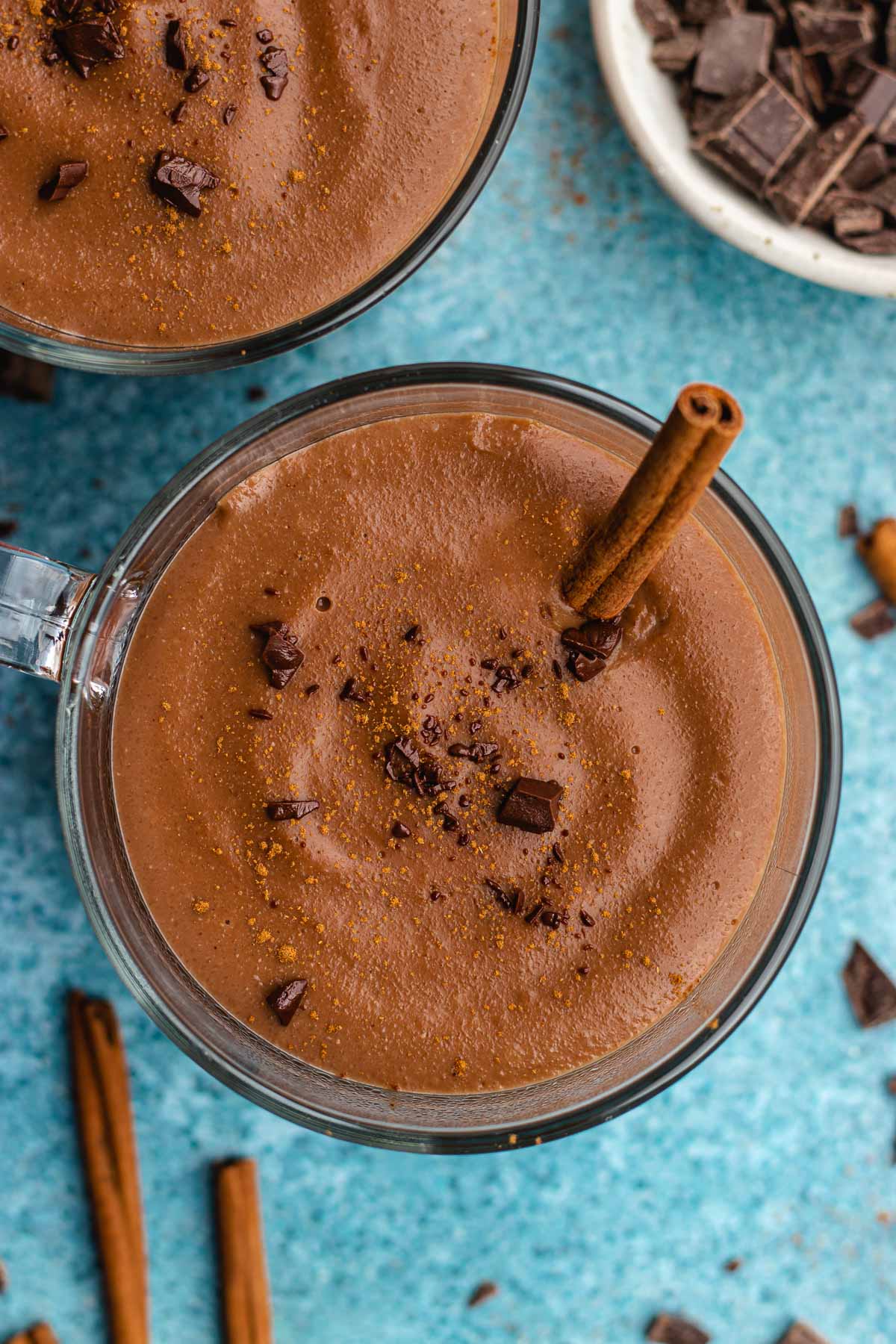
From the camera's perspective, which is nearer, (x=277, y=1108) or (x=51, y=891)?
(x=277, y=1108)

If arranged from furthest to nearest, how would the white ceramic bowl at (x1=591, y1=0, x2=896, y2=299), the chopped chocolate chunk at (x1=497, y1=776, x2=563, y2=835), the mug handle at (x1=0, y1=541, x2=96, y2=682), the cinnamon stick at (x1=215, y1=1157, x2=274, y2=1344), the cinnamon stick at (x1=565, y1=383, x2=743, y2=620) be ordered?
the cinnamon stick at (x1=215, y1=1157, x2=274, y2=1344), the white ceramic bowl at (x1=591, y1=0, x2=896, y2=299), the mug handle at (x1=0, y1=541, x2=96, y2=682), the chopped chocolate chunk at (x1=497, y1=776, x2=563, y2=835), the cinnamon stick at (x1=565, y1=383, x2=743, y2=620)

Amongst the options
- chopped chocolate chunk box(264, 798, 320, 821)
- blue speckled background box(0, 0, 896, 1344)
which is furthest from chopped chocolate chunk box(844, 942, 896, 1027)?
chopped chocolate chunk box(264, 798, 320, 821)

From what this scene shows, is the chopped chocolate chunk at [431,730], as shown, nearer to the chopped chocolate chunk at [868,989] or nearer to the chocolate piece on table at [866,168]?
the chopped chocolate chunk at [868,989]

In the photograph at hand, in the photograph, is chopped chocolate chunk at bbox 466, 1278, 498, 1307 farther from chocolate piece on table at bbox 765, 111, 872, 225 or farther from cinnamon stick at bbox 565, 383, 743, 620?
chocolate piece on table at bbox 765, 111, 872, 225

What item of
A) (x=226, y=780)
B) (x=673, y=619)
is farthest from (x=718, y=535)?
(x=226, y=780)

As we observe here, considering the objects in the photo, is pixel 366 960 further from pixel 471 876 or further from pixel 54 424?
pixel 54 424

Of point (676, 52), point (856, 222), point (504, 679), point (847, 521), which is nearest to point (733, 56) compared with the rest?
point (676, 52)
